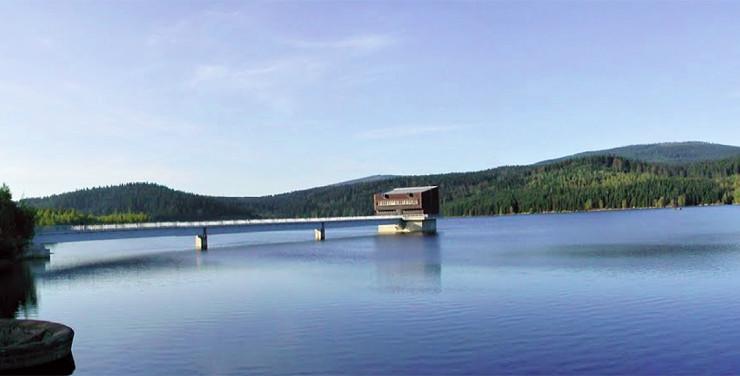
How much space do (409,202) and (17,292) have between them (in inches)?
5532

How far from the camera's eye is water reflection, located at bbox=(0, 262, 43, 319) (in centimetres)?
4729

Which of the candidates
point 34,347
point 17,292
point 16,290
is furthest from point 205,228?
point 34,347

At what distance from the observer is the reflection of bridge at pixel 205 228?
105500 mm

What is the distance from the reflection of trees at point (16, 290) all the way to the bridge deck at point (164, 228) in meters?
15.0

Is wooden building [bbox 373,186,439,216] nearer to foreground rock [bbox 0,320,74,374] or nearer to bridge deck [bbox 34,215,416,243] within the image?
bridge deck [bbox 34,215,416,243]

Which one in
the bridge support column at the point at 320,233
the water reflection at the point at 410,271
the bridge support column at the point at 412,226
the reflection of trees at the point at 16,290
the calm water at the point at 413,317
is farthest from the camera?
the bridge support column at the point at 412,226

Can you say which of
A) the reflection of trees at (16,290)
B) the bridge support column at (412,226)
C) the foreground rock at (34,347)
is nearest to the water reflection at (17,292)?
the reflection of trees at (16,290)

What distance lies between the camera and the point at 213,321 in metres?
40.5

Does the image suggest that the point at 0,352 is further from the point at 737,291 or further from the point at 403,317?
the point at 737,291

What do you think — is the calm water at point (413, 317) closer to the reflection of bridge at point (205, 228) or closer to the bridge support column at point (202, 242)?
the reflection of bridge at point (205, 228)

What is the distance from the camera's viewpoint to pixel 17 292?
58.9 m

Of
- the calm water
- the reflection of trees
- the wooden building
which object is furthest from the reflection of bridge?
the calm water

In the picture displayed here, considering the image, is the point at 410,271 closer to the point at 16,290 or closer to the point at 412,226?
the point at 16,290

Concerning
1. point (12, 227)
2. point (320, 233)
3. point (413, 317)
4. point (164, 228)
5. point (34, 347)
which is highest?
point (12, 227)
